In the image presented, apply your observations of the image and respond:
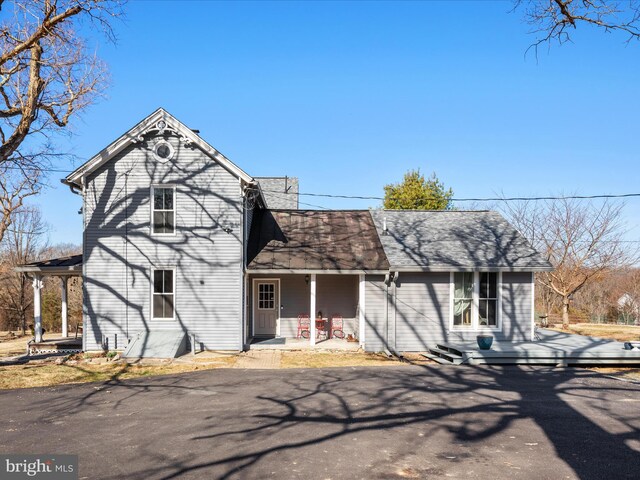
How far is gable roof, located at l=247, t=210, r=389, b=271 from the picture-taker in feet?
57.6

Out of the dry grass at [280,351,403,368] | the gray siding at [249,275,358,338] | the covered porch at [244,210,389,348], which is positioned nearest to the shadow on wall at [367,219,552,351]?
the dry grass at [280,351,403,368]

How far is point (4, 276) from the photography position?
106 feet

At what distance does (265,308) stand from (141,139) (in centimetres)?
800

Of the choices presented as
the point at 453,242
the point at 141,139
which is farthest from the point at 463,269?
the point at 141,139

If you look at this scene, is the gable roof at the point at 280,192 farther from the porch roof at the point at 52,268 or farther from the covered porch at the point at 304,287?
the porch roof at the point at 52,268

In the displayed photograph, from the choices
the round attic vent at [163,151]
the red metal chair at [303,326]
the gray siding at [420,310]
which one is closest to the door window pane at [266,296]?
the red metal chair at [303,326]

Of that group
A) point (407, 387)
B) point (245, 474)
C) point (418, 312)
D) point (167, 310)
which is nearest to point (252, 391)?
point (407, 387)

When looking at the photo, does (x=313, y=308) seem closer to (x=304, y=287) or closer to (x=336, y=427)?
(x=304, y=287)

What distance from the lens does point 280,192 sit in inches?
1168

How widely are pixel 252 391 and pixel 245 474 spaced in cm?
503

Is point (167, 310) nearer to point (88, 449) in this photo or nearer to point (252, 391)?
point (252, 391)

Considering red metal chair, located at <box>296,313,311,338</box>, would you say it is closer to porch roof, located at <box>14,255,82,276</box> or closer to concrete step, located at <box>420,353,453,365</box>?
concrete step, located at <box>420,353,453,365</box>

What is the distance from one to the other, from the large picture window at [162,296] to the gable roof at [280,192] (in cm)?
1297

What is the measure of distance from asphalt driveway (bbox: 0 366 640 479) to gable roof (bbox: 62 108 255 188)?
738 centimetres
